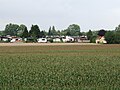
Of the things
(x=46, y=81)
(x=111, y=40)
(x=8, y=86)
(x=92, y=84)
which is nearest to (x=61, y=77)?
(x=46, y=81)

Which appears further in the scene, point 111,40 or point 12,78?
point 111,40

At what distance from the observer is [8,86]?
14523 mm

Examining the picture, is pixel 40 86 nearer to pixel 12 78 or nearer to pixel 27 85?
pixel 27 85

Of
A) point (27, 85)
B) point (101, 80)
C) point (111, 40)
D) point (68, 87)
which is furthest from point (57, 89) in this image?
point (111, 40)

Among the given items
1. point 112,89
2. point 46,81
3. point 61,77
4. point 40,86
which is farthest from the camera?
point 61,77

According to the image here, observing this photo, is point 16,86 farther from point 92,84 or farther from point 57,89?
point 92,84

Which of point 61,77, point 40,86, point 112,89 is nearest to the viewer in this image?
point 112,89

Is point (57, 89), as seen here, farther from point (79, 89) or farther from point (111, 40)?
point (111, 40)

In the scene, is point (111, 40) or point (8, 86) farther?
point (111, 40)

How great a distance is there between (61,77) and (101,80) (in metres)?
2.32

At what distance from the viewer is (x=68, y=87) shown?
14211 millimetres

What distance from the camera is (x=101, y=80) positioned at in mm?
16500

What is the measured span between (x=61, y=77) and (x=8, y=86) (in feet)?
12.7

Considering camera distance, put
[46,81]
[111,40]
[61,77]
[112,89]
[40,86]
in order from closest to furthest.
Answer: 1. [112,89]
2. [40,86]
3. [46,81]
4. [61,77]
5. [111,40]
